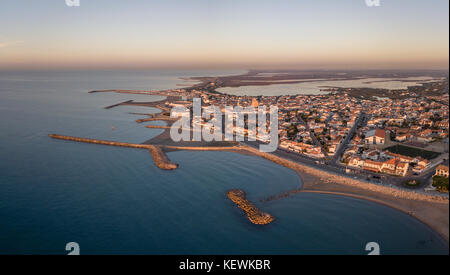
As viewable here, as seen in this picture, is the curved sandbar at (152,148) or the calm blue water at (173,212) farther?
the curved sandbar at (152,148)

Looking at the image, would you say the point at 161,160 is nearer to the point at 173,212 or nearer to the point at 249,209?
the point at 173,212

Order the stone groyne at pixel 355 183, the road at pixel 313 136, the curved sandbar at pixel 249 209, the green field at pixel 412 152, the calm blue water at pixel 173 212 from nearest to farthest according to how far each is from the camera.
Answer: the calm blue water at pixel 173 212
the curved sandbar at pixel 249 209
the stone groyne at pixel 355 183
the green field at pixel 412 152
the road at pixel 313 136

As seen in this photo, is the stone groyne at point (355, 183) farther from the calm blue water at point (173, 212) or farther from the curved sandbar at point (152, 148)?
the curved sandbar at point (152, 148)

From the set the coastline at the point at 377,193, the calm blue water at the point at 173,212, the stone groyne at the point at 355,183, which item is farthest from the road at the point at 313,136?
the calm blue water at the point at 173,212

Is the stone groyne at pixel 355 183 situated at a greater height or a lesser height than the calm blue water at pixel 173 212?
greater

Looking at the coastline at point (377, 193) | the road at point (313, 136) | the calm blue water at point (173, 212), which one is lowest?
the calm blue water at point (173, 212)

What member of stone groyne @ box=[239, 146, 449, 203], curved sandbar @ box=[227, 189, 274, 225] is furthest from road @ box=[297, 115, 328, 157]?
curved sandbar @ box=[227, 189, 274, 225]

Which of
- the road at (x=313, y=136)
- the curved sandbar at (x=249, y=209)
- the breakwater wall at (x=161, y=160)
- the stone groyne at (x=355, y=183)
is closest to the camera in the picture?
the curved sandbar at (x=249, y=209)
